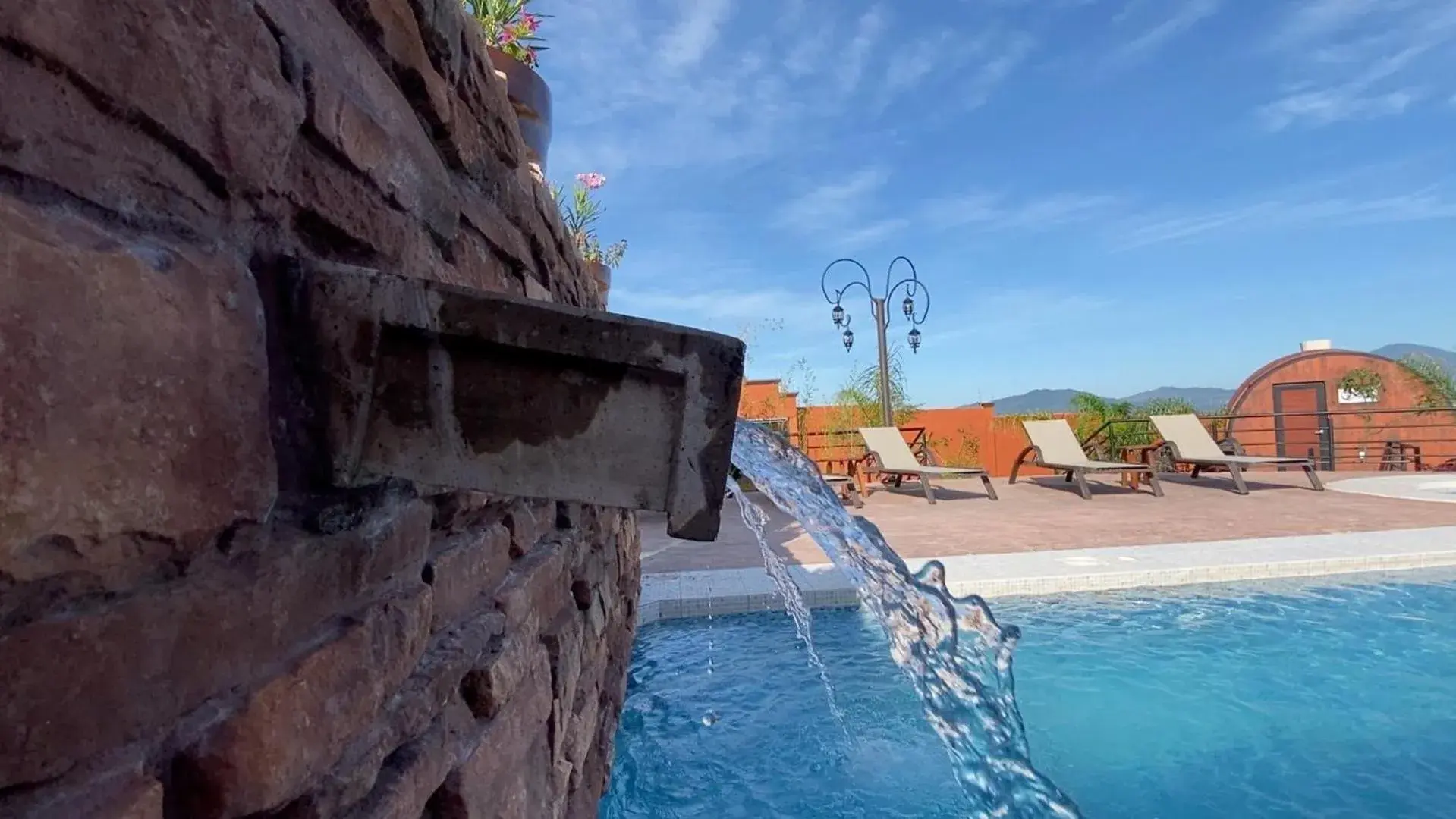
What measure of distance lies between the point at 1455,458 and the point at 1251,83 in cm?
862

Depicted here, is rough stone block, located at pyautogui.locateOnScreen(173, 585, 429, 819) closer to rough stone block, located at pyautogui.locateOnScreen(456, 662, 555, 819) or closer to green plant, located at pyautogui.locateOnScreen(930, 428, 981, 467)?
rough stone block, located at pyautogui.locateOnScreen(456, 662, 555, 819)

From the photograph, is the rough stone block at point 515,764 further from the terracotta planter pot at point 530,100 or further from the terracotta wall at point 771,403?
the terracotta wall at point 771,403

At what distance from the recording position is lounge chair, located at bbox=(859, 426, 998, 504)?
9844mm

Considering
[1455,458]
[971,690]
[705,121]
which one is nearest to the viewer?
[971,690]

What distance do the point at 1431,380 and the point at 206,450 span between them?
88.4ft

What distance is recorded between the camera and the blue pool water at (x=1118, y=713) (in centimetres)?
277

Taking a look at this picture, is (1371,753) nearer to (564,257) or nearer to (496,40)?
(564,257)

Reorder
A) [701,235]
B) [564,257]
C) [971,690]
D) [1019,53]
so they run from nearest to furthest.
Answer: [564,257] < [971,690] < [1019,53] < [701,235]

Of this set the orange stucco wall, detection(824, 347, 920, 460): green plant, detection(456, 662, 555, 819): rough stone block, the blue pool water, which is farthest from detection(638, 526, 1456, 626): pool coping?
detection(824, 347, 920, 460): green plant

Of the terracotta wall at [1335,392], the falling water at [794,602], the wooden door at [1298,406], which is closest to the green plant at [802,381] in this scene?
the falling water at [794,602]

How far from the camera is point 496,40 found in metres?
3.98

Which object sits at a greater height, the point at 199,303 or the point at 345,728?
the point at 199,303

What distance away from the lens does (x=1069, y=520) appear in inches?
316

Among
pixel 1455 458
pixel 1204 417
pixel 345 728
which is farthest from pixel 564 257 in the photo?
pixel 1455 458
